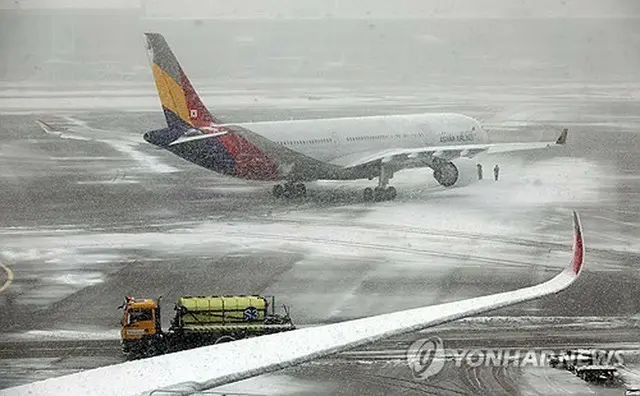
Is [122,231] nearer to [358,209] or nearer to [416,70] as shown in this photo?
[358,209]

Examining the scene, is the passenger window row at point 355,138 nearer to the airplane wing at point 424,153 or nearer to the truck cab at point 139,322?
the airplane wing at point 424,153

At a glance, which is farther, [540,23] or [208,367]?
[540,23]

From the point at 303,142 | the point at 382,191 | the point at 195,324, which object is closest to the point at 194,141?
the point at 303,142

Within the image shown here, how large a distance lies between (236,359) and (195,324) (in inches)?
241

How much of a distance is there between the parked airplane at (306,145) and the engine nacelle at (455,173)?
20mm

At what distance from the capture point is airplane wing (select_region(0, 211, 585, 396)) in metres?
6.00

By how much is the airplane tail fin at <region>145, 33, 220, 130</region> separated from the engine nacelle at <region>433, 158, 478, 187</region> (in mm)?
4705

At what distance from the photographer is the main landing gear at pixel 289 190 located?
885 inches

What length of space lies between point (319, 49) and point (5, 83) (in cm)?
1032

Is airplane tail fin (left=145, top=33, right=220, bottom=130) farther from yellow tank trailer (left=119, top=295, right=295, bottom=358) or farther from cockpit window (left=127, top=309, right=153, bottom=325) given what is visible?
cockpit window (left=127, top=309, right=153, bottom=325)

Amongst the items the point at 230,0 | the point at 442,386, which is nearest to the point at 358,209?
the point at 230,0

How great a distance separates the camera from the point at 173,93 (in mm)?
22703

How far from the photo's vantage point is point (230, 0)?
93.0 feet

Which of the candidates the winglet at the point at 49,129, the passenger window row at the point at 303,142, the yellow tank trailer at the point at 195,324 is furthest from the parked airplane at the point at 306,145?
the yellow tank trailer at the point at 195,324
